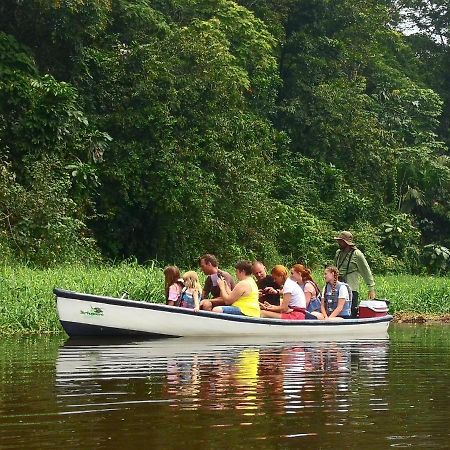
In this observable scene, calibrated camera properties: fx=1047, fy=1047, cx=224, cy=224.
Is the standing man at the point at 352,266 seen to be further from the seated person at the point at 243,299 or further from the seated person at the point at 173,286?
the seated person at the point at 173,286

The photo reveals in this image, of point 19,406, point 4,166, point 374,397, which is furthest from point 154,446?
point 4,166

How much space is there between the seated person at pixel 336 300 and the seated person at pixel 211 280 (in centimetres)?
134

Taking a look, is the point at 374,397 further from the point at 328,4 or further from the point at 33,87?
the point at 328,4

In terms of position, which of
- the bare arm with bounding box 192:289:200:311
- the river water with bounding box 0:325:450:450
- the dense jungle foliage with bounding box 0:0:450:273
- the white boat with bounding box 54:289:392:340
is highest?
the dense jungle foliage with bounding box 0:0:450:273

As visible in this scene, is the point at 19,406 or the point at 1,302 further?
the point at 1,302

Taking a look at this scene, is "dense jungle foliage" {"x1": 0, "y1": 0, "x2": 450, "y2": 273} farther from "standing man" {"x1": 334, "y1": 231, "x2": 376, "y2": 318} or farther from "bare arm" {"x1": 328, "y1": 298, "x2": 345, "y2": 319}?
"bare arm" {"x1": 328, "y1": 298, "x2": 345, "y2": 319}

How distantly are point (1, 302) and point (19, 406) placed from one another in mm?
6777

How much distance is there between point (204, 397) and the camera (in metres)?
7.67

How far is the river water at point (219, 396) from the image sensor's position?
606cm

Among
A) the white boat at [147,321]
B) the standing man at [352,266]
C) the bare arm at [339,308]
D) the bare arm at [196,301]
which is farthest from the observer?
the standing man at [352,266]

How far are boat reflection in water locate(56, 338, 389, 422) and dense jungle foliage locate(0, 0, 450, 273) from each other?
7412 millimetres

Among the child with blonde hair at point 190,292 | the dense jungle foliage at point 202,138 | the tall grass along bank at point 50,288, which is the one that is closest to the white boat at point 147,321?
the child with blonde hair at point 190,292

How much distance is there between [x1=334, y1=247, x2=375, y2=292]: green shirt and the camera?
14.8m

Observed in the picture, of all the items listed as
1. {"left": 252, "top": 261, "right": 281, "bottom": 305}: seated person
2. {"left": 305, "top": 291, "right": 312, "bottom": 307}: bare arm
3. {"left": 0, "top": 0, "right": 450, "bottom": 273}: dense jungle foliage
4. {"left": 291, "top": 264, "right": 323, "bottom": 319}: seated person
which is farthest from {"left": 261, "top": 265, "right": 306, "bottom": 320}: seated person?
{"left": 0, "top": 0, "right": 450, "bottom": 273}: dense jungle foliage
